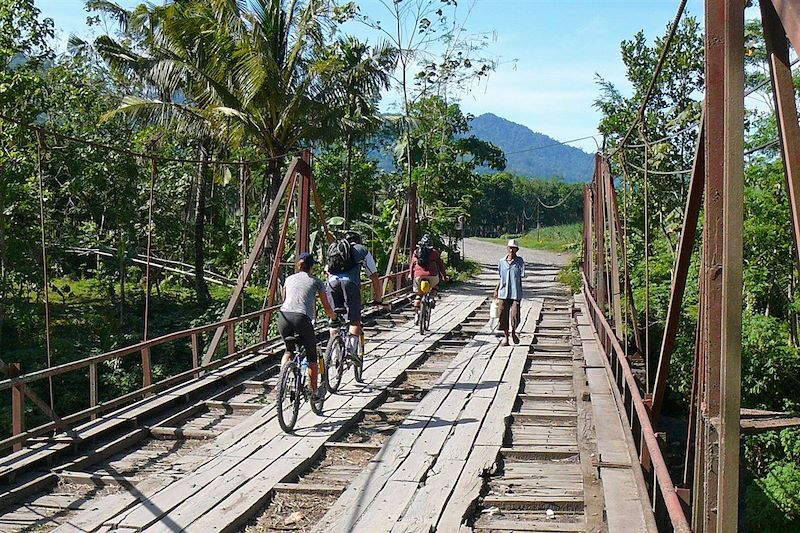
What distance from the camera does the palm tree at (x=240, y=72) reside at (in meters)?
18.1

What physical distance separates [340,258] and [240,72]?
1008 cm

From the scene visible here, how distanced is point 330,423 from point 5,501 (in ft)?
9.73

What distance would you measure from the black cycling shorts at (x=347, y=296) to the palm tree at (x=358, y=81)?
33.7 feet

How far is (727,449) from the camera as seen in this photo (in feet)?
8.80

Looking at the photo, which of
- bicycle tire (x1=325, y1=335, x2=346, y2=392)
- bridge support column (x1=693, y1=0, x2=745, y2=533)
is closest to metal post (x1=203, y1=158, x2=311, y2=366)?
bicycle tire (x1=325, y1=335, x2=346, y2=392)

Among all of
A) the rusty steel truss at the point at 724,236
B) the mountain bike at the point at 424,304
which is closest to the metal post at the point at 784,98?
the rusty steel truss at the point at 724,236

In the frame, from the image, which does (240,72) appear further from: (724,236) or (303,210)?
(724,236)

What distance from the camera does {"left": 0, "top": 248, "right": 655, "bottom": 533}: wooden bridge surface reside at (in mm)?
5266

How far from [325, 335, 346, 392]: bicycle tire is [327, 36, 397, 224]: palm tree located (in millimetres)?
10495

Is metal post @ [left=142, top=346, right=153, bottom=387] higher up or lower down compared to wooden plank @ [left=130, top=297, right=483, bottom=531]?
higher up

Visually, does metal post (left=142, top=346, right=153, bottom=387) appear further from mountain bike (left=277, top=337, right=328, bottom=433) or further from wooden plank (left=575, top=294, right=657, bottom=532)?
wooden plank (left=575, top=294, right=657, bottom=532)

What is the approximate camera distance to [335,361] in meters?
9.00

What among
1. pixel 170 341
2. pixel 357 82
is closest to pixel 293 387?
pixel 170 341

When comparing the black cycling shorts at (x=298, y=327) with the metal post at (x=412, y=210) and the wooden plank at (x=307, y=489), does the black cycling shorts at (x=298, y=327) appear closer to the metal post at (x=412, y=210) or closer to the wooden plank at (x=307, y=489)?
the wooden plank at (x=307, y=489)
